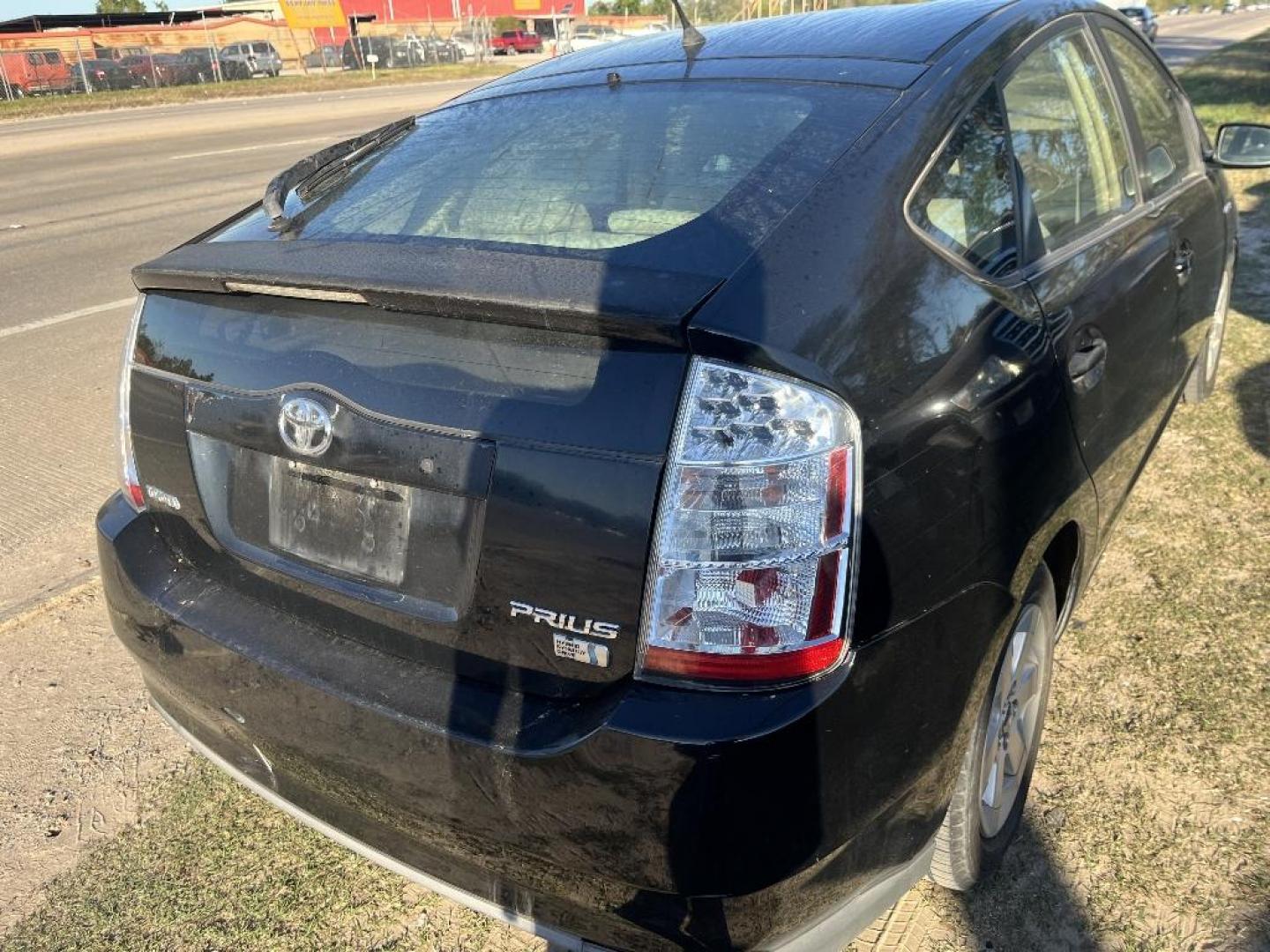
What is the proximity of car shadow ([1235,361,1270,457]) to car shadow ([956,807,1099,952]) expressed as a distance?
259 centimetres

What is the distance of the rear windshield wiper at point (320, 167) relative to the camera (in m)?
2.49

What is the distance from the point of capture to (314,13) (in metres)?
50.1

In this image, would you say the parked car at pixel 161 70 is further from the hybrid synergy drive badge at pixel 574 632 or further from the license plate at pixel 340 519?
the hybrid synergy drive badge at pixel 574 632

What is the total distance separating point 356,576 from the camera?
6.20 feet

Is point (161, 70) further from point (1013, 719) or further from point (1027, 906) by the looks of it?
point (1027, 906)

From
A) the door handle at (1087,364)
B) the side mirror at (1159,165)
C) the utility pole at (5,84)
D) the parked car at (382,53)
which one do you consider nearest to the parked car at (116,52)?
the utility pole at (5,84)

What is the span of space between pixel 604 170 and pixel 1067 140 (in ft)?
3.92

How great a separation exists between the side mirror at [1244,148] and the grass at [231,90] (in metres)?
26.9

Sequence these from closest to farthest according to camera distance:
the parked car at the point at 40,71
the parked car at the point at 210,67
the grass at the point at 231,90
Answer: the grass at the point at 231,90
the parked car at the point at 40,71
the parked car at the point at 210,67

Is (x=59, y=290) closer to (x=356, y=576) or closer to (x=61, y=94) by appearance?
(x=356, y=576)

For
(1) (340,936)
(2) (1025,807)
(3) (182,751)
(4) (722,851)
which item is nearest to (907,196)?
(4) (722,851)

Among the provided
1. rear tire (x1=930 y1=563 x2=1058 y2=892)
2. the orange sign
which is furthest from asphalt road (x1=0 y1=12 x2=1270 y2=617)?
the orange sign

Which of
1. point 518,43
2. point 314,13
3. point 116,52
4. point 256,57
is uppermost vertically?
point 314,13

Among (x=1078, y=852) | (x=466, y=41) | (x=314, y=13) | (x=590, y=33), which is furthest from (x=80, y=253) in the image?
(x=314, y=13)
